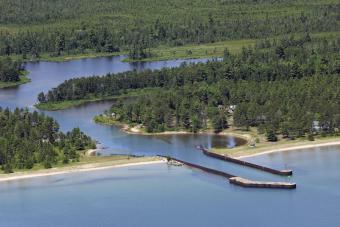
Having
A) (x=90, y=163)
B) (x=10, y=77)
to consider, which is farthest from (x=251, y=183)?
(x=10, y=77)

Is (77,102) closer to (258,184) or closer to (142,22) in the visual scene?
(258,184)

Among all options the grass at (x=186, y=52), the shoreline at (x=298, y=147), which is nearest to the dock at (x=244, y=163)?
the shoreline at (x=298, y=147)

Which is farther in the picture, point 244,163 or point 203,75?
point 203,75

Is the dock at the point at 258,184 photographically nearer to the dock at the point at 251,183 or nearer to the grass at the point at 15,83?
the dock at the point at 251,183

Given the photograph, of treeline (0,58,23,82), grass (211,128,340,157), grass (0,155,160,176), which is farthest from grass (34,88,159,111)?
grass (211,128,340,157)

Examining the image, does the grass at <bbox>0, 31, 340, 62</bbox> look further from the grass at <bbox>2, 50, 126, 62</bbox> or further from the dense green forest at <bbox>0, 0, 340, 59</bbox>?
the dense green forest at <bbox>0, 0, 340, 59</bbox>

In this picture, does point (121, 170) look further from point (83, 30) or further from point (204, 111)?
point (83, 30)
